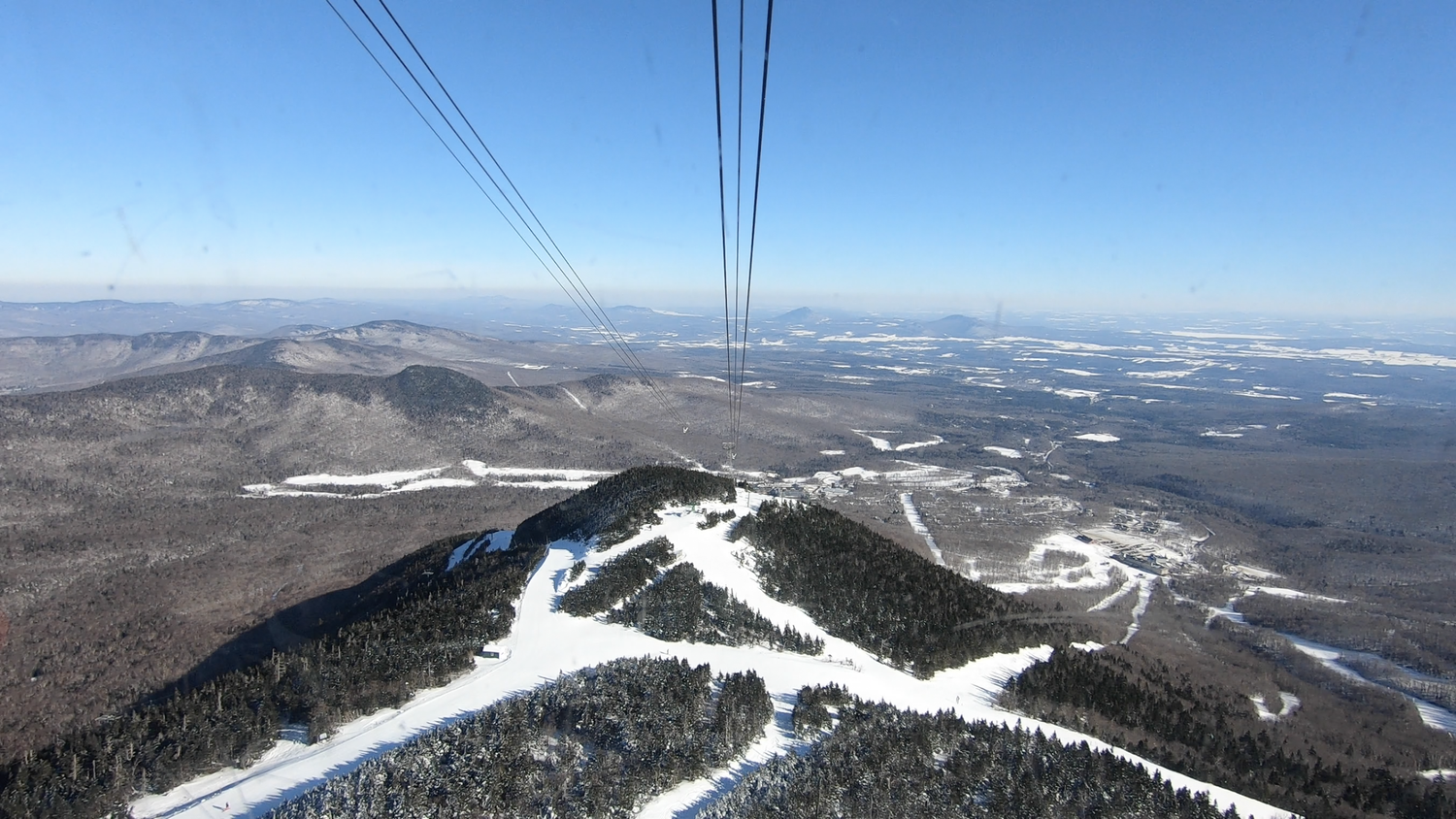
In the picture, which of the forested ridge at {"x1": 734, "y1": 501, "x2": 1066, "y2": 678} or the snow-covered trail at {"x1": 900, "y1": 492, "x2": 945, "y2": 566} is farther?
the snow-covered trail at {"x1": 900, "y1": 492, "x2": 945, "y2": 566}

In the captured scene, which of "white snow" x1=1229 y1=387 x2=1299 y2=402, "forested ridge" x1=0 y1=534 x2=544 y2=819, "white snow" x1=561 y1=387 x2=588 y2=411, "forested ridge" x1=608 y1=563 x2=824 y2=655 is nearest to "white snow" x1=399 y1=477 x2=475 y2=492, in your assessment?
"white snow" x1=561 y1=387 x2=588 y2=411

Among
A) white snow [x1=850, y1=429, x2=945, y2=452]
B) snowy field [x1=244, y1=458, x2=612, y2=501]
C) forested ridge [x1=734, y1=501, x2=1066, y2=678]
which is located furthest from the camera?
white snow [x1=850, y1=429, x2=945, y2=452]

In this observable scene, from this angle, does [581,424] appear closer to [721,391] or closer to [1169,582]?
[721,391]

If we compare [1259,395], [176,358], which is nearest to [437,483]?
[176,358]

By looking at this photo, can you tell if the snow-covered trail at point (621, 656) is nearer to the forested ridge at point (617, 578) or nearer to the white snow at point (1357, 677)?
the forested ridge at point (617, 578)

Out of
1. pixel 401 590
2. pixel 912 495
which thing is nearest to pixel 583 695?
Result: pixel 401 590

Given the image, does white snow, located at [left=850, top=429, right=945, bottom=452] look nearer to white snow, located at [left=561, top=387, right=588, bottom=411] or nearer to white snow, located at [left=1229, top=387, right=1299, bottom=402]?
white snow, located at [left=561, top=387, right=588, bottom=411]

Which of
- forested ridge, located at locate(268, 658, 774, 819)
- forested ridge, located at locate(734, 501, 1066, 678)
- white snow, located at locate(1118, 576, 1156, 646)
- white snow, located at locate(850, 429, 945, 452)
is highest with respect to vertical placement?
forested ridge, located at locate(268, 658, 774, 819)

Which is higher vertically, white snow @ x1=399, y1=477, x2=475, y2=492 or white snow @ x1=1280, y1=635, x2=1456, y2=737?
white snow @ x1=399, y1=477, x2=475, y2=492
